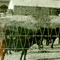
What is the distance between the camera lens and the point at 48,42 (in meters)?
3.34

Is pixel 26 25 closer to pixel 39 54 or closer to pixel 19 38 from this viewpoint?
pixel 19 38

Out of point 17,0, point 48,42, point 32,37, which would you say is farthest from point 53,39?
point 17,0

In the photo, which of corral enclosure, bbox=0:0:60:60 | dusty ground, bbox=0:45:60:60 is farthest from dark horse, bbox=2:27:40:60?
dusty ground, bbox=0:45:60:60

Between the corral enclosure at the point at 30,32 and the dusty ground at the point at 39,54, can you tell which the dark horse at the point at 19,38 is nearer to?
the corral enclosure at the point at 30,32

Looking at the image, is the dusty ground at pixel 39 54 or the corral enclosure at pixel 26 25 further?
the dusty ground at pixel 39 54

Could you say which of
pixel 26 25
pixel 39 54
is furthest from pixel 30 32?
pixel 39 54

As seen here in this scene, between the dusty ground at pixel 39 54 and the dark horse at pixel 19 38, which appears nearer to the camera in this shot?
the dark horse at pixel 19 38

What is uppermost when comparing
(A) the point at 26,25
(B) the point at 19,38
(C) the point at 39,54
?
(A) the point at 26,25

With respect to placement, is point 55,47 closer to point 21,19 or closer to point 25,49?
point 25,49

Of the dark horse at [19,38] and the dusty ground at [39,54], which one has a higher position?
the dark horse at [19,38]

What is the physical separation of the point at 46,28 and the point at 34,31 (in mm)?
190

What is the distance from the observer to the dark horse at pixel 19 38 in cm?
311

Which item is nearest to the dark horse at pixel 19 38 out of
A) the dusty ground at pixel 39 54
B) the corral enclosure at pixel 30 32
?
the corral enclosure at pixel 30 32

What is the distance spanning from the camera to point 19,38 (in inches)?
124
